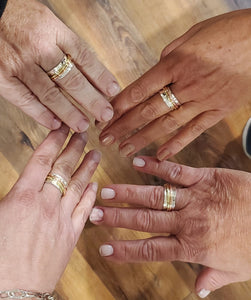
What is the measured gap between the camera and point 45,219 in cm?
76

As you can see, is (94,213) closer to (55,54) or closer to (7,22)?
(55,54)

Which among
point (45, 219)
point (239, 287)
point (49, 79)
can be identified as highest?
point (49, 79)

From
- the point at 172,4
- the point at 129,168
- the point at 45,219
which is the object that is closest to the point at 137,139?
the point at 129,168

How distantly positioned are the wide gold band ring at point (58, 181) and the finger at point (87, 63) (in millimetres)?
252

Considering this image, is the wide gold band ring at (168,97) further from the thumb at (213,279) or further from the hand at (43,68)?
the thumb at (213,279)

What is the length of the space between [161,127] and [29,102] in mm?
371

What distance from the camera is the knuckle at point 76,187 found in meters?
0.85

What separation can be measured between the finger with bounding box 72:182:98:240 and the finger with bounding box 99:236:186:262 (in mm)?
156

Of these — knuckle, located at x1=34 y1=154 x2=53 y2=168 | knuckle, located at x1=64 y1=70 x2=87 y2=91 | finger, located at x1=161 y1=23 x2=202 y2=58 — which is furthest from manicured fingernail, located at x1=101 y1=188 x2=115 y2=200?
finger, located at x1=161 y1=23 x2=202 y2=58

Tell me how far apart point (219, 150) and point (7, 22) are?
77 centimetres

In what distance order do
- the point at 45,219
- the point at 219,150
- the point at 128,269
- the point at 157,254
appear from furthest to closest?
the point at 219,150
the point at 128,269
the point at 157,254
the point at 45,219

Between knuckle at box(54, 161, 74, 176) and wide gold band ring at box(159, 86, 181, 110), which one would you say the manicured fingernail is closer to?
knuckle at box(54, 161, 74, 176)

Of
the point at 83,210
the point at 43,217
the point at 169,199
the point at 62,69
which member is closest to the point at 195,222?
the point at 169,199

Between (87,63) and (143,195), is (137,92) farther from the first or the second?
(143,195)
